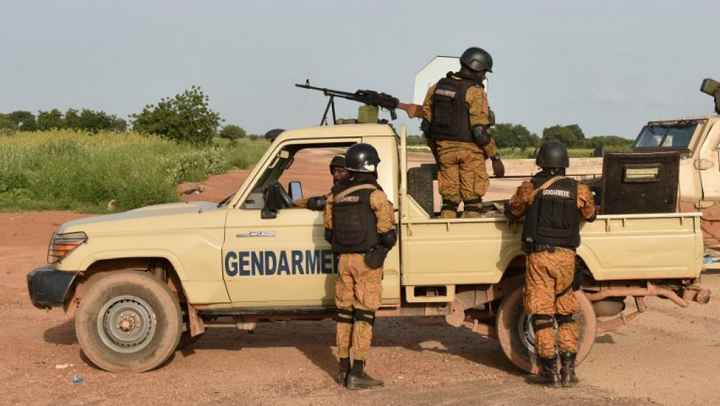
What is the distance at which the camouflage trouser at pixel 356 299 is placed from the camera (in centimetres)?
622

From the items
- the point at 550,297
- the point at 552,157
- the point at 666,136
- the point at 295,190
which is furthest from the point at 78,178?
the point at 550,297

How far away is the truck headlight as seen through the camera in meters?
6.79

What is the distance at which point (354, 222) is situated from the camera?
6141mm

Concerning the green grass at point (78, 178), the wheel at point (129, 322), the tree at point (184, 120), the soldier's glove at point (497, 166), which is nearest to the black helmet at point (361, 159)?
the soldier's glove at point (497, 166)

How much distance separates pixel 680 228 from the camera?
6379 millimetres

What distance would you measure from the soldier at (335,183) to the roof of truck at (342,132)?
20 centimetres

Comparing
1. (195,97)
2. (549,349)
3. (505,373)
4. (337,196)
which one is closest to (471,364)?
(505,373)

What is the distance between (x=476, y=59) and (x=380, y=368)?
2.71 meters

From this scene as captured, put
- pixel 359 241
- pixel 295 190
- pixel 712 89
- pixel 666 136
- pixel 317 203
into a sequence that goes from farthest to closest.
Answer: pixel 712 89 → pixel 666 136 → pixel 295 190 → pixel 317 203 → pixel 359 241

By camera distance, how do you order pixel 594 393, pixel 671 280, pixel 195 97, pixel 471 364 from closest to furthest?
pixel 594 393
pixel 671 280
pixel 471 364
pixel 195 97

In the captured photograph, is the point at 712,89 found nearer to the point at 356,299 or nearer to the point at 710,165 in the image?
the point at 710,165

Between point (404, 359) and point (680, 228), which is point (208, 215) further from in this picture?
point (680, 228)

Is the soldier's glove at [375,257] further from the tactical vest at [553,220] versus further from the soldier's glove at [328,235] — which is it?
the tactical vest at [553,220]

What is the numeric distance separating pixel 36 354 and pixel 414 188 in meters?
3.76
